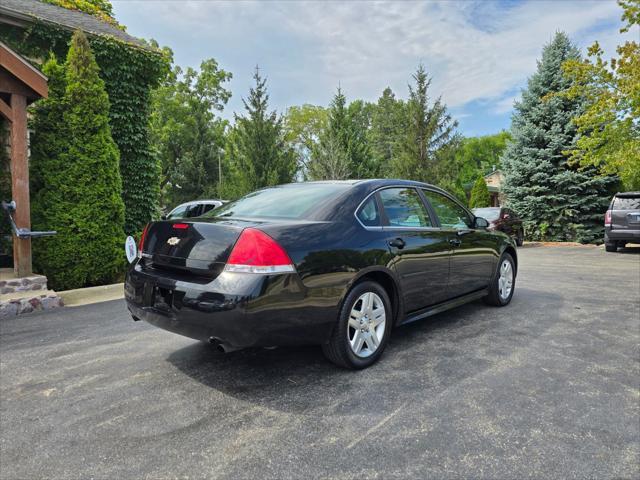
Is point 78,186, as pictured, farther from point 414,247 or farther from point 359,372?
point 359,372

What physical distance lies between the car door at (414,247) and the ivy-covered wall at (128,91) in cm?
786

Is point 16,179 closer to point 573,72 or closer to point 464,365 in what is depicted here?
point 464,365

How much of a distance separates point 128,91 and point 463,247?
902 cm

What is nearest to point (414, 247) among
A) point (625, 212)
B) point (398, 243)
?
point (398, 243)

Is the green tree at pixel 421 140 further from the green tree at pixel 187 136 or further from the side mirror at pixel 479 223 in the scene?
the green tree at pixel 187 136

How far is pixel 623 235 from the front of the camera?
11.1 metres

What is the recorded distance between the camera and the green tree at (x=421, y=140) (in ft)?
56.7

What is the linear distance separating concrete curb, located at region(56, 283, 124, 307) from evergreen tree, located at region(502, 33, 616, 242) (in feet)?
50.8

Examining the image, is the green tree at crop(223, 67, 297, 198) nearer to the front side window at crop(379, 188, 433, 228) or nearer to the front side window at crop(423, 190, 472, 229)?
the front side window at crop(423, 190, 472, 229)

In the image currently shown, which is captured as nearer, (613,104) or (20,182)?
(20,182)

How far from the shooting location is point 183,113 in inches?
1362

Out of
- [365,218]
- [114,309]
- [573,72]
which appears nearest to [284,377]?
[365,218]

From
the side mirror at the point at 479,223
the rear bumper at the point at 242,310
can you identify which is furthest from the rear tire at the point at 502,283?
the rear bumper at the point at 242,310

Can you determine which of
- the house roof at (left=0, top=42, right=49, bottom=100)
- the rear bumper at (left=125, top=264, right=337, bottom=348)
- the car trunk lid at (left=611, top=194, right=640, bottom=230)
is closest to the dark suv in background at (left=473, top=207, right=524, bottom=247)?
the car trunk lid at (left=611, top=194, right=640, bottom=230)
